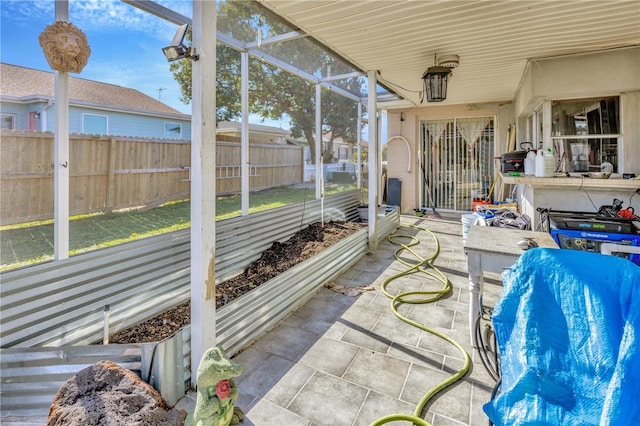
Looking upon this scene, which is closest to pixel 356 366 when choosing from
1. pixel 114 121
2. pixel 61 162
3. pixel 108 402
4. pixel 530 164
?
pixel 108 402

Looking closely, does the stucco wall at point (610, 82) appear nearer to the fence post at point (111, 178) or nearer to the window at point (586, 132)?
the window at point (586, 132)

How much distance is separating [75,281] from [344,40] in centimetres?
323

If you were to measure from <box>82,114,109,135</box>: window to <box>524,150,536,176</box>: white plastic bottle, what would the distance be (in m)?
6.49

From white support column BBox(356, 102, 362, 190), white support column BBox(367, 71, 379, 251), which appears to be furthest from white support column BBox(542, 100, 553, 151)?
white support column BBox(356, 102, 362, 190)

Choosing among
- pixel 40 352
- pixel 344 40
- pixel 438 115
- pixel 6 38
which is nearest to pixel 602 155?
pixel 344 40

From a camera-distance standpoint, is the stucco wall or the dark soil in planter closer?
the dark soil in planter

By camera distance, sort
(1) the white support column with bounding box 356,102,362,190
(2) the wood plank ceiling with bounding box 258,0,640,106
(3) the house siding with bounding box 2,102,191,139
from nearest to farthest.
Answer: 1. (2) the wood plank ceiling with bounding box 258,0,640,106
2. (3) the house siding with bounding box 2,102,191,139
3. (1) the white support column with bounding box 356,102,362,190

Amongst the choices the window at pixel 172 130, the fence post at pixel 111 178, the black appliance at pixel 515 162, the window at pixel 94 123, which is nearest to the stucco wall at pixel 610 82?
the black appliance at pixel 515 162

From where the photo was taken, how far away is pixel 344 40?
329 cm

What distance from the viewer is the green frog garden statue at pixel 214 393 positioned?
1.47 metres

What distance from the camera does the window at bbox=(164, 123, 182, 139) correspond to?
630 centimetres

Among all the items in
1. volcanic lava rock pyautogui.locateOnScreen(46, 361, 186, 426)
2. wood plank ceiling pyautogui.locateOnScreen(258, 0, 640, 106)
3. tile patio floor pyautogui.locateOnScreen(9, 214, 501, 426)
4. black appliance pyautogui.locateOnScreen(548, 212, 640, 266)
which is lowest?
tile patio floor pyautogui.locateOnScreen(9, 214, 501, 426)

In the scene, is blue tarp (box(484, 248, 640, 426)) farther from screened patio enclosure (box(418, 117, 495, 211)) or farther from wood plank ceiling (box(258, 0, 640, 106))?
screened patio enclosure (box(418, 117, 495, 211))

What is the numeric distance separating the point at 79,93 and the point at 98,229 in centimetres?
235
